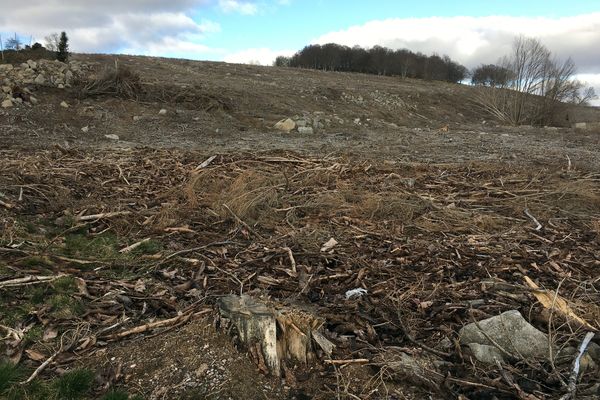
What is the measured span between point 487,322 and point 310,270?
1487 mm

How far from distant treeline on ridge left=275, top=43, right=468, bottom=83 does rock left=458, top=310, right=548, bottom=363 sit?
142 feet

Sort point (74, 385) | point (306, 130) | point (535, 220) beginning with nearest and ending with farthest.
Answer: point (74, 385)
point (535, 220)
point (306, 130)

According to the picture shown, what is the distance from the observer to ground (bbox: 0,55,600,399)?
2.72 meters

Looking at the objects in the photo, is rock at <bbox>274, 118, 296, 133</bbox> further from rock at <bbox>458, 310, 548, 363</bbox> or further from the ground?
rock at <bbox>458, 310, 548, 363</bbox>

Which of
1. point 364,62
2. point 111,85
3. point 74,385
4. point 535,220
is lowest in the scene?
point 74,385

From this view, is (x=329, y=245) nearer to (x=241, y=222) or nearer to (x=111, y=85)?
(x=241, y=222)

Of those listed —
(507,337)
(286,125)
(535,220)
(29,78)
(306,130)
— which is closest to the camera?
(507,337)

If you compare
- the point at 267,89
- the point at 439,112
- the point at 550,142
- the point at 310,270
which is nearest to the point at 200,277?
the point at 310,270

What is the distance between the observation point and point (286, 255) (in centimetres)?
433

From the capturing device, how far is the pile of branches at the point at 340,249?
3020mm

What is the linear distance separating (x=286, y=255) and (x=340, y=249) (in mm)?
549

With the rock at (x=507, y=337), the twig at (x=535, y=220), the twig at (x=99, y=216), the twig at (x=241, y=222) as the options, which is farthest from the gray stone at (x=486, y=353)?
the twig at (x=99, y=216)

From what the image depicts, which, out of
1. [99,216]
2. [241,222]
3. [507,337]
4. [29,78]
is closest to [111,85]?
[29,78]

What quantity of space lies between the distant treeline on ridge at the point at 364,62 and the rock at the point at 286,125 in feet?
108
